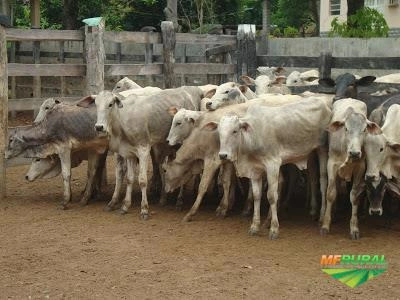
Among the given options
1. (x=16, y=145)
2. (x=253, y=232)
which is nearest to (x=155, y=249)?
(x=253, y=232)

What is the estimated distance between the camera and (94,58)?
464 inches

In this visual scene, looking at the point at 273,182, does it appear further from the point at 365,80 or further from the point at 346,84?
the point at 365,80

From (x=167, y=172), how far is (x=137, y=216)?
30.0 inches

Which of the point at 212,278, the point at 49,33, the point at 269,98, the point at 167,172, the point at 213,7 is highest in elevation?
the point at 213,7

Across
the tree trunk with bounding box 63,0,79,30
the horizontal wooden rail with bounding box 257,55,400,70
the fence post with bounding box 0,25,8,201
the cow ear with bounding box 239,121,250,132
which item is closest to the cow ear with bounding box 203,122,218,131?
the cow ear with bounding box 239,121,250,132

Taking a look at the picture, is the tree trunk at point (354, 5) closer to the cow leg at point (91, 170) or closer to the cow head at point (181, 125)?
the cow head at point (181, 125)

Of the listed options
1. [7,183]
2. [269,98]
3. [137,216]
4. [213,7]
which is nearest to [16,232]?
[137,216]

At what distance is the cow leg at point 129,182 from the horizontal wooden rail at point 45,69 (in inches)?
90.8

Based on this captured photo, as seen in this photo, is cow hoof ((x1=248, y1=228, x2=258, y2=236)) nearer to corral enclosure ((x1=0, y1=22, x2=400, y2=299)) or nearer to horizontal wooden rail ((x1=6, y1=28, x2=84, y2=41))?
corral enclosure ((x1=0, y1=22, x2=400, y2=299))

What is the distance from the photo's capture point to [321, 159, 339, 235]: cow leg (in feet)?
28.3

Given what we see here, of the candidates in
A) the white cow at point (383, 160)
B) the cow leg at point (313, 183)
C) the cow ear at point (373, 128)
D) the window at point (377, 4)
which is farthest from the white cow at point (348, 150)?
the window at point (377, 4)

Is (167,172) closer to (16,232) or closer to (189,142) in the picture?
(189,142)

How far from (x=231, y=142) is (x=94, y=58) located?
4.09m

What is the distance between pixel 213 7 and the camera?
28.1 meters
